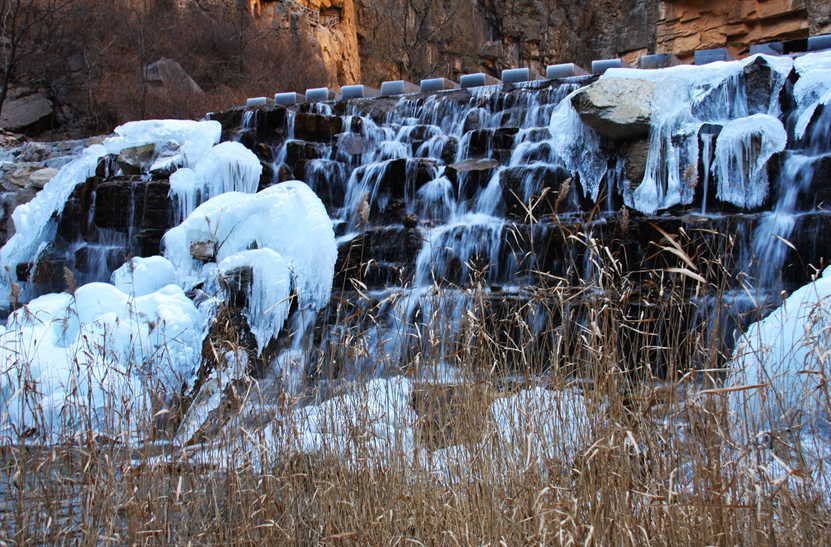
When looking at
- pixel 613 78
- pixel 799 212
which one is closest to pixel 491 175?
pixel 613 78

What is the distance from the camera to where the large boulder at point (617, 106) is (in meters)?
5.03

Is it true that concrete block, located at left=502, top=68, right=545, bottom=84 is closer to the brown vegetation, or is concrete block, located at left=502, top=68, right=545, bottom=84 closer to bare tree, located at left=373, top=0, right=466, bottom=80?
the brown vegetation

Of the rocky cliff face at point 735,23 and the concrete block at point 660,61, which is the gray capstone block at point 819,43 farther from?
the rocky cliff face at point 735,23

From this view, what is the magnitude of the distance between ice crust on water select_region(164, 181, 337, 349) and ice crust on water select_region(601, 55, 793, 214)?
8.64ft

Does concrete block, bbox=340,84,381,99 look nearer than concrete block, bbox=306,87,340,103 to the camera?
Yes

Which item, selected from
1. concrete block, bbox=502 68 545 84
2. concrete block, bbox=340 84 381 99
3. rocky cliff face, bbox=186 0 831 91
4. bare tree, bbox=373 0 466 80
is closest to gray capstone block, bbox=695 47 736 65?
concrete block, bbox=502 68 545 84

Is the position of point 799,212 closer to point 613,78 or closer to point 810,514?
point 613,78

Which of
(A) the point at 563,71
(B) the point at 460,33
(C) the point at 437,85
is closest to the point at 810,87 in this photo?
(A) the point at 563,71

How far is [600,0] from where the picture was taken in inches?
766

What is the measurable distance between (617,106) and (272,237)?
316cm

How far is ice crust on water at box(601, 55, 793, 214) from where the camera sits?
4699mm

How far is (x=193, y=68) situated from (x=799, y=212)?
484 inches

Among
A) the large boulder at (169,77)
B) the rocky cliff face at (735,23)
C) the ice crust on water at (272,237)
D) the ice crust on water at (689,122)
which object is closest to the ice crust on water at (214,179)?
the ice crust on water at (272,237)

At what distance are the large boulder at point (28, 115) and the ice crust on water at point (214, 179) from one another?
18.6 feet
